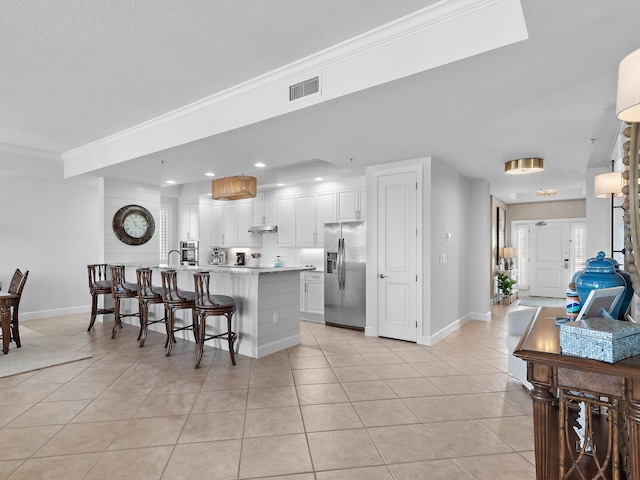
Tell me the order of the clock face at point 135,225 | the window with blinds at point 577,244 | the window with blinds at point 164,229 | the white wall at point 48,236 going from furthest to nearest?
the window with blinds at point 577,244, the window with blinds at point 164,229, the clock face at point 135,225, the white wall at point 48,236

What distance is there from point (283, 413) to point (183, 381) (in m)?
1.20

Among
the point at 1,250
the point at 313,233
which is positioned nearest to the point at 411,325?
the point at 313,233

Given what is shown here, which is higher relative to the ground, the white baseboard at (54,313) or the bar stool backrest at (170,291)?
the bar stool backrest at (170,291)

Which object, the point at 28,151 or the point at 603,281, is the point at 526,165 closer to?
the point at 603,281

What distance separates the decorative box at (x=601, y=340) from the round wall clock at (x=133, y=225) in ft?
21.9

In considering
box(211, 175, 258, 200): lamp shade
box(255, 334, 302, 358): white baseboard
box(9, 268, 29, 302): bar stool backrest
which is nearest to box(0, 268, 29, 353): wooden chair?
box(9, 268, 29, 302): bar stool backrest

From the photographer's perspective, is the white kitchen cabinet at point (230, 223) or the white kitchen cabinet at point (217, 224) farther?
the white kitchen cabinet at point (217, 224)

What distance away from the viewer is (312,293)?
6332 mm

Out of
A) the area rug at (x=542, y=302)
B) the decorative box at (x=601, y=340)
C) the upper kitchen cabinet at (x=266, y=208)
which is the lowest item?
the area rug at (x=542, y=302)

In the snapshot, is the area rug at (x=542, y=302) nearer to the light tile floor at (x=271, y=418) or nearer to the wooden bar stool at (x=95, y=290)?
the light tile floor at (x=271, y=418)

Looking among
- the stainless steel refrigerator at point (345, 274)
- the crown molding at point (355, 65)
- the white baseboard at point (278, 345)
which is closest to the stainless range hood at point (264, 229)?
the stainless steel refrigerator at point (345, 274)

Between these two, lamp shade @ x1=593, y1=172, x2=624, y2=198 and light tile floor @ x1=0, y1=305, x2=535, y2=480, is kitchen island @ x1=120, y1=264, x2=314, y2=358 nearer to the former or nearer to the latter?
light tile floor @ x1=0, y1=305, x2=535, y2=480

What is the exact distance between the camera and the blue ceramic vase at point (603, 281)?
1.78 m

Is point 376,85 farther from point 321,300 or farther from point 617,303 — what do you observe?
point 321,300
